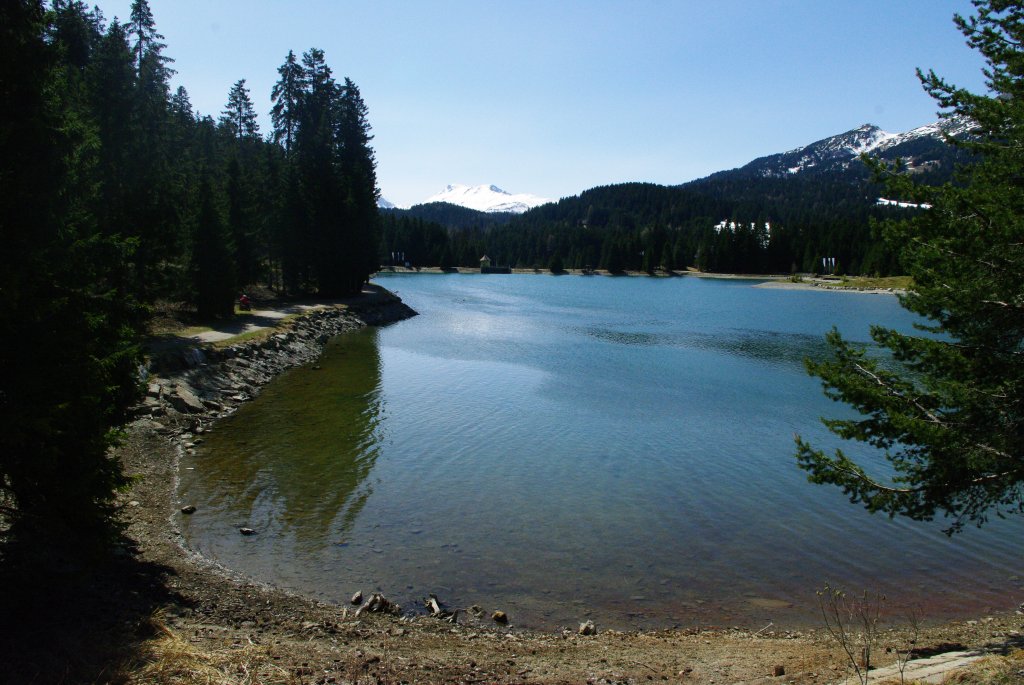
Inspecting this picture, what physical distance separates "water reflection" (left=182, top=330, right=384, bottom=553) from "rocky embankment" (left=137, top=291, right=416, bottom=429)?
Result: 3.11ft

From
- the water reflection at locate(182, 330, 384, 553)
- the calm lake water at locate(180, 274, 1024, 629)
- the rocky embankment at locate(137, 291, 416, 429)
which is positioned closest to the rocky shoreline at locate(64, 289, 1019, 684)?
the calm lake water at locate(180, 274, 1024, 629)

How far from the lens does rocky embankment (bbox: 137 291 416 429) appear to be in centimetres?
2194

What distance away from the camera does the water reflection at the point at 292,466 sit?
14.3m

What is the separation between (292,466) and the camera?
1809cm

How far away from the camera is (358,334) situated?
47750 mm

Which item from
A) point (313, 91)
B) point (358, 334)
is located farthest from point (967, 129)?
point (313, 91)

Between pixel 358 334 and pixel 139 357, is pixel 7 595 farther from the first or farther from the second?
pixel 358 334

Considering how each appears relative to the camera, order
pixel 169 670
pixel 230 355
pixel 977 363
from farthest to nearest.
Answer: pixel 230 355
pixel 977 363
pixel 169 670

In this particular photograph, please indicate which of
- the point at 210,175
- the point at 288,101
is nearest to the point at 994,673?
the point at 210,175

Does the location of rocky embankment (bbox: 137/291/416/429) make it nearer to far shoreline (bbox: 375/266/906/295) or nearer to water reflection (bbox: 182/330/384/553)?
water reflection (bbox: 182/330/384/553)

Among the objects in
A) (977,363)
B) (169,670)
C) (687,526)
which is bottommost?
(687,526)

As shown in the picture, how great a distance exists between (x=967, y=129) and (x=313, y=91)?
208 ft

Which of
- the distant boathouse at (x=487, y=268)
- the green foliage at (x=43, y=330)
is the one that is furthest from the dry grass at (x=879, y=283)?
the green foliage at (x=43, y=330)

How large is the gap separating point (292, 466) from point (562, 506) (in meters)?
7.61
